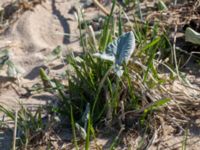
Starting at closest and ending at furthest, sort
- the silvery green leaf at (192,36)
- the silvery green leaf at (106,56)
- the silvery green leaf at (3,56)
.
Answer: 1. the silvery green leaf at (106,56)
2. the silvery green leaf at (192,36)
3. the silvery green leaf at (3,56)

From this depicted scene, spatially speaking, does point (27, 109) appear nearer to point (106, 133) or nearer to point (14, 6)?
point (106, 133)

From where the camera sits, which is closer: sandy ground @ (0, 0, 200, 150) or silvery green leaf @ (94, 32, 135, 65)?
silvery green leaf @ (94, 32, 135, 65)


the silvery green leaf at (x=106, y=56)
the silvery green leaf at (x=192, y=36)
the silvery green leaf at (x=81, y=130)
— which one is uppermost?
the silvery green leaf at (x=106, y=56)

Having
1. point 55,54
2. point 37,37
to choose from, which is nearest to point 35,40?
point 37,37

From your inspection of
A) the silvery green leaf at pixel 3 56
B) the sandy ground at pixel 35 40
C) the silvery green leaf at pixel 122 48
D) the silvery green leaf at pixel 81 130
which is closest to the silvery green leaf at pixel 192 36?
the silvery green leaf at pixel 122 48

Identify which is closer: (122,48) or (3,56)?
(122,48)

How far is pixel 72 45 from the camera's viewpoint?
8.45 ft

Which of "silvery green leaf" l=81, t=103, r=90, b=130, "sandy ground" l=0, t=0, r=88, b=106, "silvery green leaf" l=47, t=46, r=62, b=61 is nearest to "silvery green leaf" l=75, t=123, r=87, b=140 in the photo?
"silvery green leaf" l=81, t=103, r=90, b=130

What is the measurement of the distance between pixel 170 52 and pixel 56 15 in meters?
0.72

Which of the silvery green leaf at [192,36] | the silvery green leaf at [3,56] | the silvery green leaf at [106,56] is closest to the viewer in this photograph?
the silvery green leaf at [106,56]

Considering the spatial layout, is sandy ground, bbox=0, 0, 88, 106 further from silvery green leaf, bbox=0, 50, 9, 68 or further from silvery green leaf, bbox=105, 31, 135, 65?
silvery green leaf, bbox=105, 31, 135, 65

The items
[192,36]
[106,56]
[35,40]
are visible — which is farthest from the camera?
[35,40]

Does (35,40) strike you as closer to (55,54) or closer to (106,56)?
(55,54)

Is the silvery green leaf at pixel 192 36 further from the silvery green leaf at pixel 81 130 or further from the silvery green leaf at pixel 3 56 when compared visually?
the silvery green leaf at pixel 3 56
